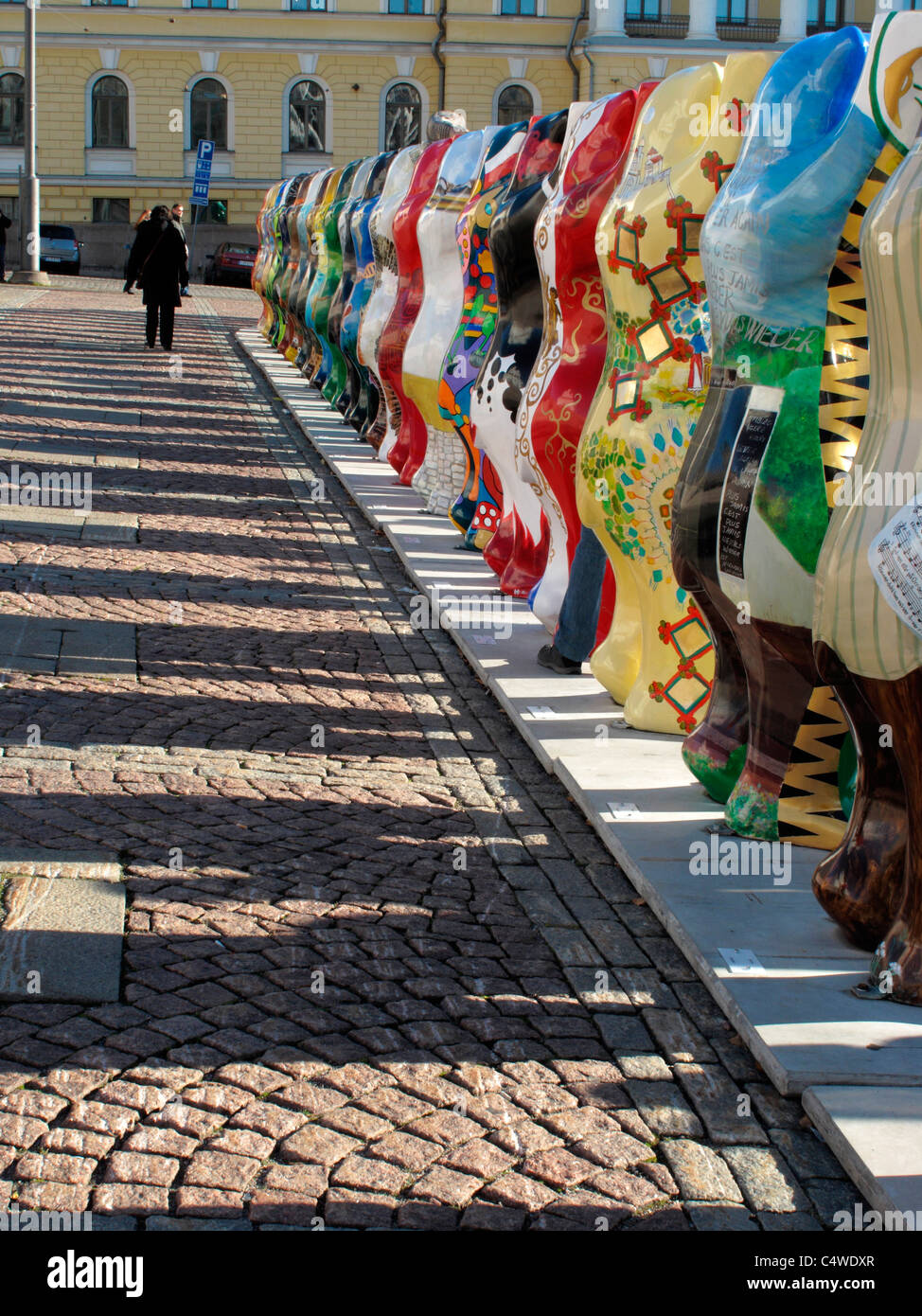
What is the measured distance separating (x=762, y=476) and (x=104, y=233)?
46502mm

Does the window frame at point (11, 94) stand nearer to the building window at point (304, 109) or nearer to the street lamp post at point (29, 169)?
the building window at point (304, 109)

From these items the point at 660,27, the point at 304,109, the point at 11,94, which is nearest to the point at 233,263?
the point at 304,109

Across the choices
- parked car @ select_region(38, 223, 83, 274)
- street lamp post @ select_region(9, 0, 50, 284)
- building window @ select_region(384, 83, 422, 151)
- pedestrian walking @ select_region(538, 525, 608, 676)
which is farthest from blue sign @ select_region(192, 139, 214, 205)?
pedestrian walking @ select_region(538, 525, 608, 676)

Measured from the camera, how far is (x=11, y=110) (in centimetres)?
4891

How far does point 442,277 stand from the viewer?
33.6 feet

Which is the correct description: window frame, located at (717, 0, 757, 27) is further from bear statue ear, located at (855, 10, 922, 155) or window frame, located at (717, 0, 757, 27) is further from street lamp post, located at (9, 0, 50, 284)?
bear statue ear, located at (855, 10, 922, 155)

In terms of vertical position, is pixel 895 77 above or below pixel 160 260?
above

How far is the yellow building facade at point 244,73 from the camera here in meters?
48.5

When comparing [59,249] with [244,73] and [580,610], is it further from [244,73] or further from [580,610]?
[580,610]

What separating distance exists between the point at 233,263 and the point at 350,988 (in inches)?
1677

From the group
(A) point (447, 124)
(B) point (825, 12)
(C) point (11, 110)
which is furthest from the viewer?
(C) point (11, 110)

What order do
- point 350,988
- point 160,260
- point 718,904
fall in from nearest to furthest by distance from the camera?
point 350,988
point 718,904
point 160,260

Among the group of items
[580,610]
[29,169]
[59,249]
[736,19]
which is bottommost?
[580,610]
